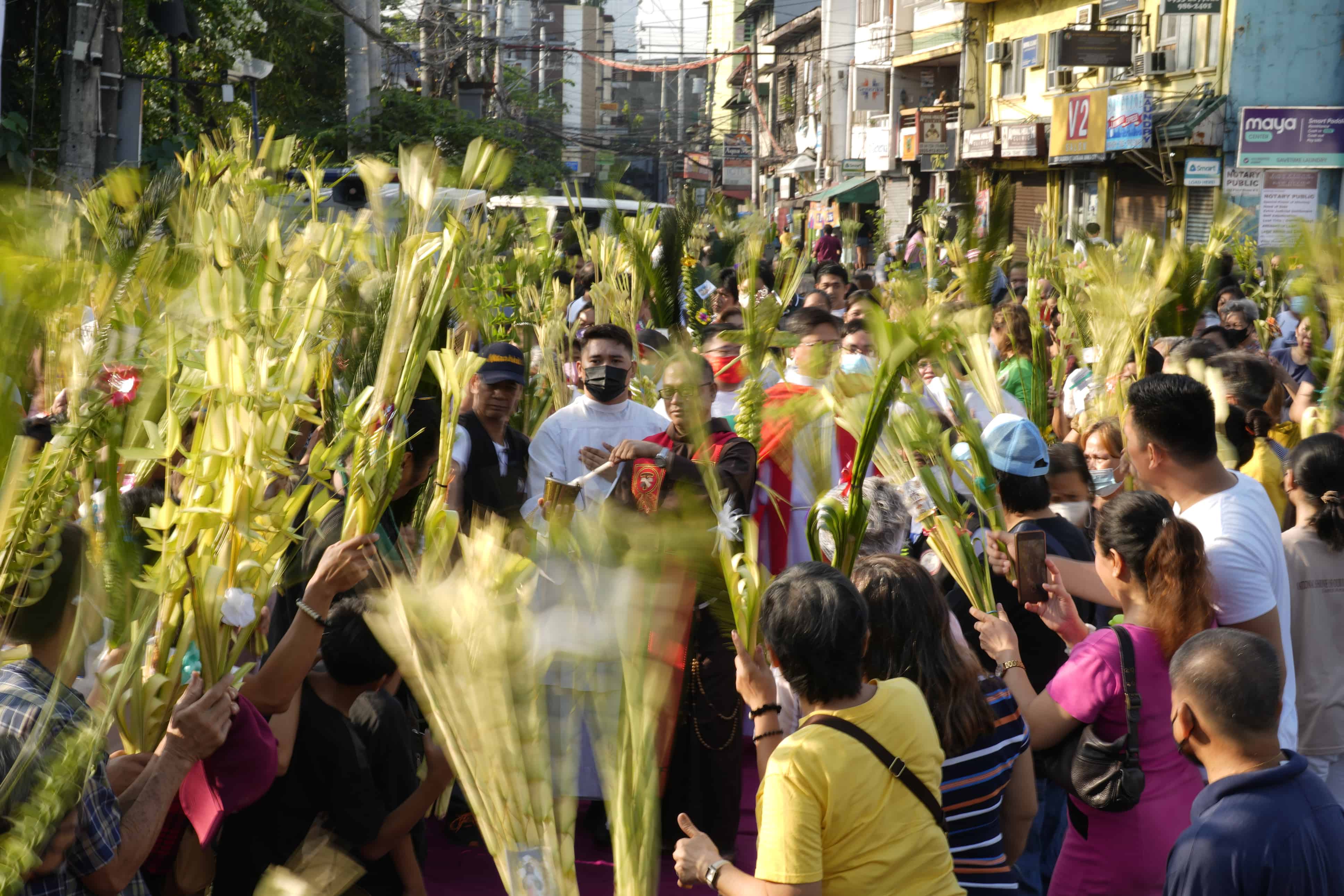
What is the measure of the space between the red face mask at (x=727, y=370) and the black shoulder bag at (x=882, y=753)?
8.83 ft

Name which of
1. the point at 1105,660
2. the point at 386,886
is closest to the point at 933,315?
the point at 1105,660

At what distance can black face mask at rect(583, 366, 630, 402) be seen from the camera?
14.3 feet

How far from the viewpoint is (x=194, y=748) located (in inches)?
70.3

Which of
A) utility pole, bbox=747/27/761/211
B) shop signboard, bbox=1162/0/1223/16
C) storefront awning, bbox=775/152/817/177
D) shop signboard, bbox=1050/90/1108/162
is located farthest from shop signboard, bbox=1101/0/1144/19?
storefront awning, bbox=775/152/817/177

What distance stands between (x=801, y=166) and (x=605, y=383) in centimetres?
3057

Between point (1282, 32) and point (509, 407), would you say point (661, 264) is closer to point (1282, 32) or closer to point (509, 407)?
→ point (509, 407)

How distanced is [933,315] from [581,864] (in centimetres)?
202

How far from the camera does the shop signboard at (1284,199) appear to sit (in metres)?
14.8

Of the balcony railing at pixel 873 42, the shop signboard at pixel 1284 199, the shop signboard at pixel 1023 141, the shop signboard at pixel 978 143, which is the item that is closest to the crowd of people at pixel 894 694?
the shop signboard at pixel 1284 199

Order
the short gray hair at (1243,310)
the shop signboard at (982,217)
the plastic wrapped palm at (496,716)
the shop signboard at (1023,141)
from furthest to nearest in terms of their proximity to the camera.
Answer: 1. the shop signboard at (1023,141)
2. the short gray hair at (1243,310)
3. the shop signboard at (982,217)
4. the plastic wrapped palm at (496,716)

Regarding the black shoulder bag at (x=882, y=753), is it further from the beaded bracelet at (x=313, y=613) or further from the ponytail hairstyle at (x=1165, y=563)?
the beaded bracelet at (x=313, y=613)

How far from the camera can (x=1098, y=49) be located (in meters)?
17.6

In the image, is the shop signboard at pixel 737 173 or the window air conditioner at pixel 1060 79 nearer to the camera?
the window air conditioner at pixel 1060 79

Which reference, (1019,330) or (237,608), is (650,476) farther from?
(1019,330)
